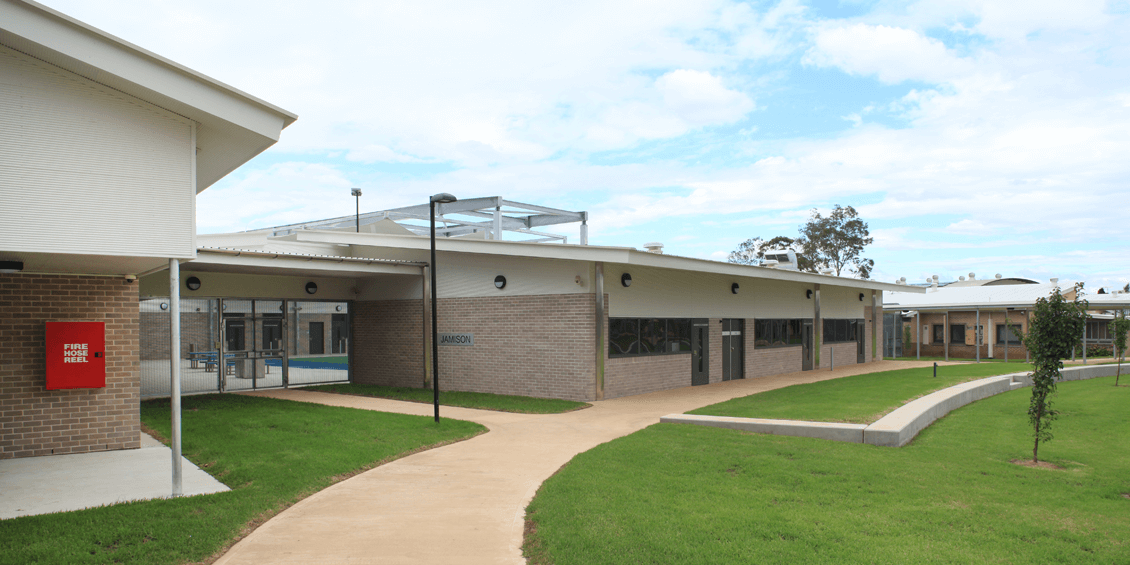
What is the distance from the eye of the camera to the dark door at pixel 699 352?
755 inches

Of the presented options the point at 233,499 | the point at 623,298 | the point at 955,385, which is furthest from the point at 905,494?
the point at 955,385

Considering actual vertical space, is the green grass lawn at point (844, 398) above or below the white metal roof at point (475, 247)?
below

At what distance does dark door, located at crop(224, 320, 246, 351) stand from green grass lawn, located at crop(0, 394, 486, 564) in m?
3.48

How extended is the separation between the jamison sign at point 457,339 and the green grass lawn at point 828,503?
25.5 ft

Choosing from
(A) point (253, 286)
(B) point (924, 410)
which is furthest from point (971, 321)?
(A) point (253, 286)

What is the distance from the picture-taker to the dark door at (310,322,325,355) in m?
21.1

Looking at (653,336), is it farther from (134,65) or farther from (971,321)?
(971,321)

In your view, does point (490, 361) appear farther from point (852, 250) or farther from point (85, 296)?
point (852, 250)

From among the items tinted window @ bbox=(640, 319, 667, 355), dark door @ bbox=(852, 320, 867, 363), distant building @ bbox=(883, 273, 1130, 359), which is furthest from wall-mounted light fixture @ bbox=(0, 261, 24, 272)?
distant building @ bbox=(883, 273, 1130, 359)

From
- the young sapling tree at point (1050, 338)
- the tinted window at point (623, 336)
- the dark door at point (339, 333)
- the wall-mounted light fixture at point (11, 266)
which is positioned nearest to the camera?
the wall-mounted light fixture at point (11, 266)

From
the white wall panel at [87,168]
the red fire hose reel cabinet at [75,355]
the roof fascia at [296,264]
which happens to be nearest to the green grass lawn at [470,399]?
the roof fascia at [296,264]

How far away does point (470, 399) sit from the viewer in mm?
15812

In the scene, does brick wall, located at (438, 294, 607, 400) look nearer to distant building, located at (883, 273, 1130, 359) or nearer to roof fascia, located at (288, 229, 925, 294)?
roof fascia, located at (288, 229, 925, 294)

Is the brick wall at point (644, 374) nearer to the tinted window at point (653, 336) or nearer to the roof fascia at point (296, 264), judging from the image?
the tinted window at point (653, 336)
